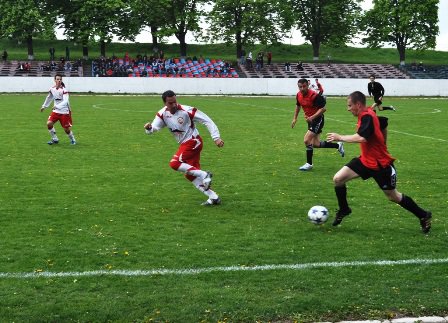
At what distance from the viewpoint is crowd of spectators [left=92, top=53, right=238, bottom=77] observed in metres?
55.3

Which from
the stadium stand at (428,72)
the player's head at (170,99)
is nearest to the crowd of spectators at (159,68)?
the stadium stand at (428,72)

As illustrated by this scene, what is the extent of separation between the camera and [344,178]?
866 centimetres

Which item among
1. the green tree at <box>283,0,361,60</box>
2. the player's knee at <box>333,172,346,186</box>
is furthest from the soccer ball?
the green tree at <box>283,0,361,60</box>

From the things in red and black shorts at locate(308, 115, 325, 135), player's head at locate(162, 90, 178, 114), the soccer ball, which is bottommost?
the soccer ball

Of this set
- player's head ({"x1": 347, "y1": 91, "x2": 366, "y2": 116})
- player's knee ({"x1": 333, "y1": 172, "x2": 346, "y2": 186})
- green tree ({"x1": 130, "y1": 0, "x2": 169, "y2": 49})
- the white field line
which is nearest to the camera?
the white field line

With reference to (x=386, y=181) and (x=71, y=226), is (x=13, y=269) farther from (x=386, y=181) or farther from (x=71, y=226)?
(x=386, y=181)

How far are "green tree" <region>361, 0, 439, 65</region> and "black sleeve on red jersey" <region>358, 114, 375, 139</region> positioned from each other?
66.8m

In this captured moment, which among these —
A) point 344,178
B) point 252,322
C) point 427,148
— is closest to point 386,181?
point 344,178

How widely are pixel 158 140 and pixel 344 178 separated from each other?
1210 centimetres

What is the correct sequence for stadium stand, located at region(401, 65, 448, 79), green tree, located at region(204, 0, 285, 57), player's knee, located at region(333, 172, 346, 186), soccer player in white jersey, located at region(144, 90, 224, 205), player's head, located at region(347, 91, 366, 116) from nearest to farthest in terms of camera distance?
player's head, located at region(347, 91, 366, 116) → player's knee, located at region(333, 172, 346, 186) → soccer player in white jersey, located at region(144, 90, 224, 205) → stadium stand, located at region(401, 65, 448, 79) → green tree, located at region(204, 0, 285, 57)

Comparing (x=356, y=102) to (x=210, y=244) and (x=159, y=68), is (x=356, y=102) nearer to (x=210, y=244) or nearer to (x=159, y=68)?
(x=210, y=244)

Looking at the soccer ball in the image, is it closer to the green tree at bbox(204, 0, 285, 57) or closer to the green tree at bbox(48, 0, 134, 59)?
the green tree at bbox(48, 0, 134, 59)

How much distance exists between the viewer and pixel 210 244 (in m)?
7.92

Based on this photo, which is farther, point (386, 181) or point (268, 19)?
point (268, 19)
